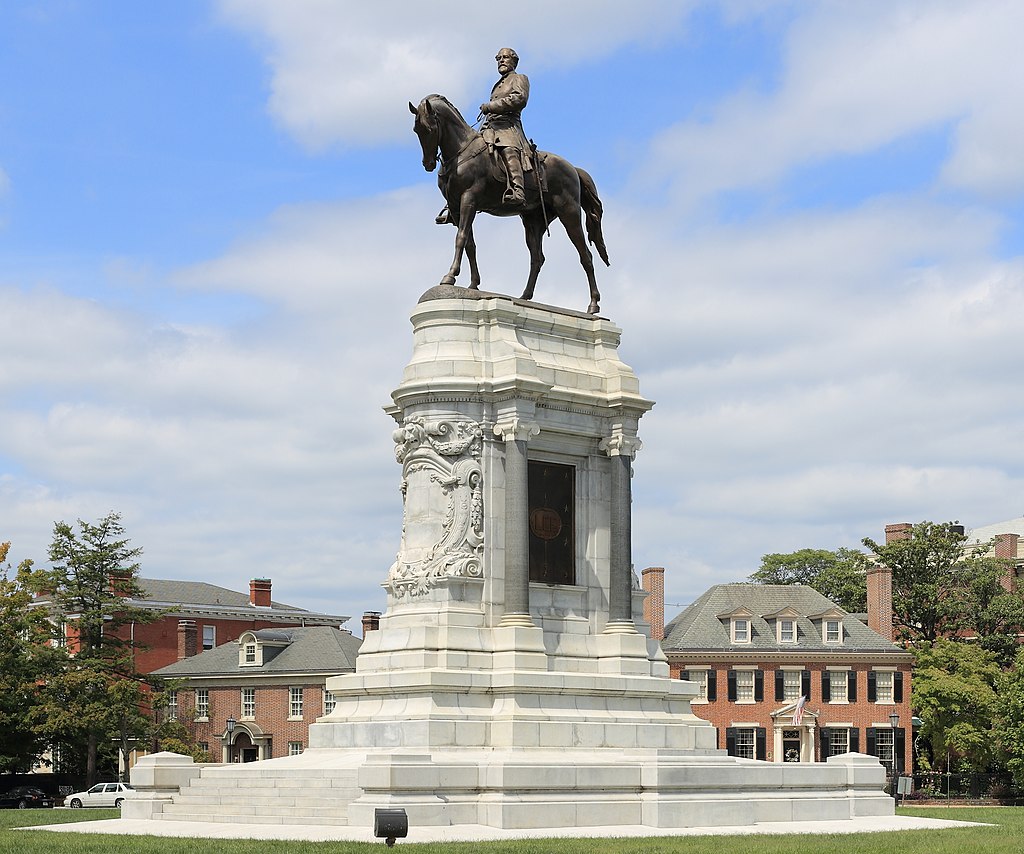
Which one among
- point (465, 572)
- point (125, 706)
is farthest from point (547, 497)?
point (125, 706)

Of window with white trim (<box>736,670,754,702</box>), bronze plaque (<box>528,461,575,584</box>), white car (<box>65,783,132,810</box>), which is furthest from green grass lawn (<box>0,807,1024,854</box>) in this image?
window with white trim (<box>736,670,754,702</box>)

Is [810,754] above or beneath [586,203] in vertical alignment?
beneath

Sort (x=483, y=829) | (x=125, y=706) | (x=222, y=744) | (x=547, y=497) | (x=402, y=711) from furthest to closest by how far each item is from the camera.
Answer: (x=222, y=744)
(x=125, y=706)
(x=547, y=497)
(x=402, y=711)
(x=483, y=829)

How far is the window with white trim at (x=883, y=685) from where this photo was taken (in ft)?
282

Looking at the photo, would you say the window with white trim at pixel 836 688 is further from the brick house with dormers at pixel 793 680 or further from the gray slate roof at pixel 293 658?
the gray slate roof at pixel 293 658

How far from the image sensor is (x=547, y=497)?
36969 mm

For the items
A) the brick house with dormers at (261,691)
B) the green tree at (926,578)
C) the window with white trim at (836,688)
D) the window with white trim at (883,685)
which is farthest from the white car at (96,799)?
the green tree at (926,578)

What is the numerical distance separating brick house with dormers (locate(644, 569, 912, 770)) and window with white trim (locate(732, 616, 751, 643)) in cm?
5

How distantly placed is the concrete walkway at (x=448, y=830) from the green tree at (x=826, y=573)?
66.1m

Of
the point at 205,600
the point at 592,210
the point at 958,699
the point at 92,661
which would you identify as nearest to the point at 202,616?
the point at 205,600

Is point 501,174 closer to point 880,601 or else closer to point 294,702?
point 294,702

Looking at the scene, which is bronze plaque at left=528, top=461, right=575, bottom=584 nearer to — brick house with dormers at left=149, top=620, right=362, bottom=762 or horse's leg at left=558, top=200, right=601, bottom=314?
horse's leg at left=558, top=200, right=601, bottom=314

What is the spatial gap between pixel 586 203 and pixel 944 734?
52.9m

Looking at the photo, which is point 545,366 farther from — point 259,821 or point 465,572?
point 259,821
